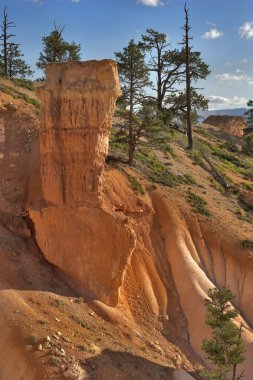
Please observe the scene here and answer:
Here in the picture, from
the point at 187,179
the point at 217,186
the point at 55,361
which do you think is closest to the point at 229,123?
the point at 217,186

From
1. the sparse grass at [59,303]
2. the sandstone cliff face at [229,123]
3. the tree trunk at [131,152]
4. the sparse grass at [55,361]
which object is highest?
the sandstone cliff face at [229,123]

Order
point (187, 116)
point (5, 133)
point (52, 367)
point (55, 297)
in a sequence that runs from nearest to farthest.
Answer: point (52, 367) < point (55, 297) < point (5, 133) < point (187, 116)

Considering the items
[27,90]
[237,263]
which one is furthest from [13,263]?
[27,90]

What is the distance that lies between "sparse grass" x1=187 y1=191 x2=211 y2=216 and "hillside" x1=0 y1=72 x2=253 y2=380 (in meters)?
0.11

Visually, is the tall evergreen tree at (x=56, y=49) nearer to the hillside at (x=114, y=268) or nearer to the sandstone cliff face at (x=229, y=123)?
the hillside at (x=114, y=268)

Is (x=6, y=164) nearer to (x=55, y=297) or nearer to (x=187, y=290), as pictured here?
(x=55, y=297)

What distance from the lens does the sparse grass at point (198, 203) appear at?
3120 cm

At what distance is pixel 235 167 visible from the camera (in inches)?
1934

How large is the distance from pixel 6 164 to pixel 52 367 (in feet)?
42.8

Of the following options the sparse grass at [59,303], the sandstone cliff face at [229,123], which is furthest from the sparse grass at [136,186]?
the sandstone cliff face at [229,123]

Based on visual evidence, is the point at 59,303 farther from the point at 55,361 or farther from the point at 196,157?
the point at 196,157

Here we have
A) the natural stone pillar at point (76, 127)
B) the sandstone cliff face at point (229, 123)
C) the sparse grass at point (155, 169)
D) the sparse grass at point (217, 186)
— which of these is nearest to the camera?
the natural stone pillar at point (76, 127)

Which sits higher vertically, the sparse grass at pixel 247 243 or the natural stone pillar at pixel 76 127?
the natural stone pillar at pixel 76 127

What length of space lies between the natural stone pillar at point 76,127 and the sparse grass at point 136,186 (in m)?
6.00
